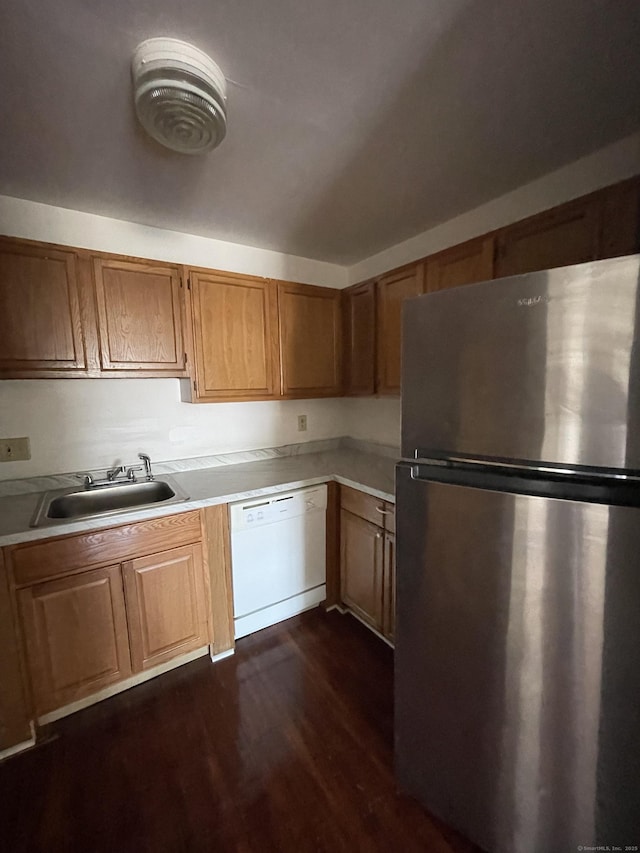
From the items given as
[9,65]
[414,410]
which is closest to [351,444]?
[414,410]

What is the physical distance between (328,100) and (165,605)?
2.13m

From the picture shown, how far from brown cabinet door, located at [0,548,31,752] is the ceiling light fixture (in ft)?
5.29

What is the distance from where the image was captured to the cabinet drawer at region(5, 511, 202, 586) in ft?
4.32

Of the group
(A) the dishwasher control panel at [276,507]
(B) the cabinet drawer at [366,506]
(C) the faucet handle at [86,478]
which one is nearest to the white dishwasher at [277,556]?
(A) the dishwasher control panel at [276,507]

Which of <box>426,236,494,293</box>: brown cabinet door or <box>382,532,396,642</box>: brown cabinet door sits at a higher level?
<box>426,236,494,293</box>: brown cabinet door

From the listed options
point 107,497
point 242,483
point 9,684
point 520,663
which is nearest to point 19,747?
point 9,684

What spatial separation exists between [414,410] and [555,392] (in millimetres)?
360

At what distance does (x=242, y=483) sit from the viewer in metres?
1.90

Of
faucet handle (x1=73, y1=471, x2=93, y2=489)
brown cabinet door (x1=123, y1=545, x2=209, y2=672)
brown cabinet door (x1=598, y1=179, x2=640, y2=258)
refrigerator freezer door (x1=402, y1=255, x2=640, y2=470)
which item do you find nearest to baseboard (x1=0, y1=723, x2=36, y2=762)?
A: brown cabinet door (x1=123, y1=545, x2=209, y2=672)

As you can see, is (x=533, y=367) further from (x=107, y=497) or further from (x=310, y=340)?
(x=107, y=497)

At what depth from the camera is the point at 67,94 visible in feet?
3.40

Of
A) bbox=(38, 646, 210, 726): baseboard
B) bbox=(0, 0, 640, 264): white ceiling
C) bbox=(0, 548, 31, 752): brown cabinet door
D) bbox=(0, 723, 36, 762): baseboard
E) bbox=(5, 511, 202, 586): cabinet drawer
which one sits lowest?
bbox=(0, 723, 36, 762): baseboard

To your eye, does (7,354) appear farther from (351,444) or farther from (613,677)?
(613,677)

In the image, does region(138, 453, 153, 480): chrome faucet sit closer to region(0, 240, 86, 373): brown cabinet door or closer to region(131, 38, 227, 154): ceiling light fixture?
region(0, 240, 86, 373): brown cabinet door
